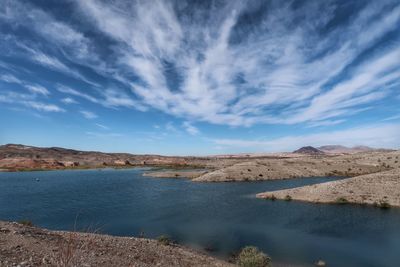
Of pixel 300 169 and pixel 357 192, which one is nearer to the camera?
pixel 357 192

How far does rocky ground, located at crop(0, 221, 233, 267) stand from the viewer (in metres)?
19.6

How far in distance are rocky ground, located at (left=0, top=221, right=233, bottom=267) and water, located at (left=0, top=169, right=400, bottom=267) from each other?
9.24ft

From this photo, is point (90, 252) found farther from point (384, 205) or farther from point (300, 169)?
point (300, 169)

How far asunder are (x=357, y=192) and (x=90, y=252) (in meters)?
57.9

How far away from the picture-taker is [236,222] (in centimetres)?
4934

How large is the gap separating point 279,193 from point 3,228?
186 feet

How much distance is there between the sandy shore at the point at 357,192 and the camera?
61416 millimetres

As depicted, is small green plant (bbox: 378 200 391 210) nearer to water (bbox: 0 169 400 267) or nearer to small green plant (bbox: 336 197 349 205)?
water (bbox: 0 169 400 267)

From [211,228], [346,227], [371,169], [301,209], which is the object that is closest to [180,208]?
[211,228]

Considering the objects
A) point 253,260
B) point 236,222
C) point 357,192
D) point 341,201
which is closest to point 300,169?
point 357,192

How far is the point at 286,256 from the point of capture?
32.7 m

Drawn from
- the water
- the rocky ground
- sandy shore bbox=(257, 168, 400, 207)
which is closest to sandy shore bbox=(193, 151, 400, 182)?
the water

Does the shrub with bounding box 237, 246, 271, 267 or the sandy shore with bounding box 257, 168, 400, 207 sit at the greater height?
the sandy shore with bounding box 257, 168, 400, 207

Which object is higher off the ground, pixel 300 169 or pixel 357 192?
pixel 300 169
